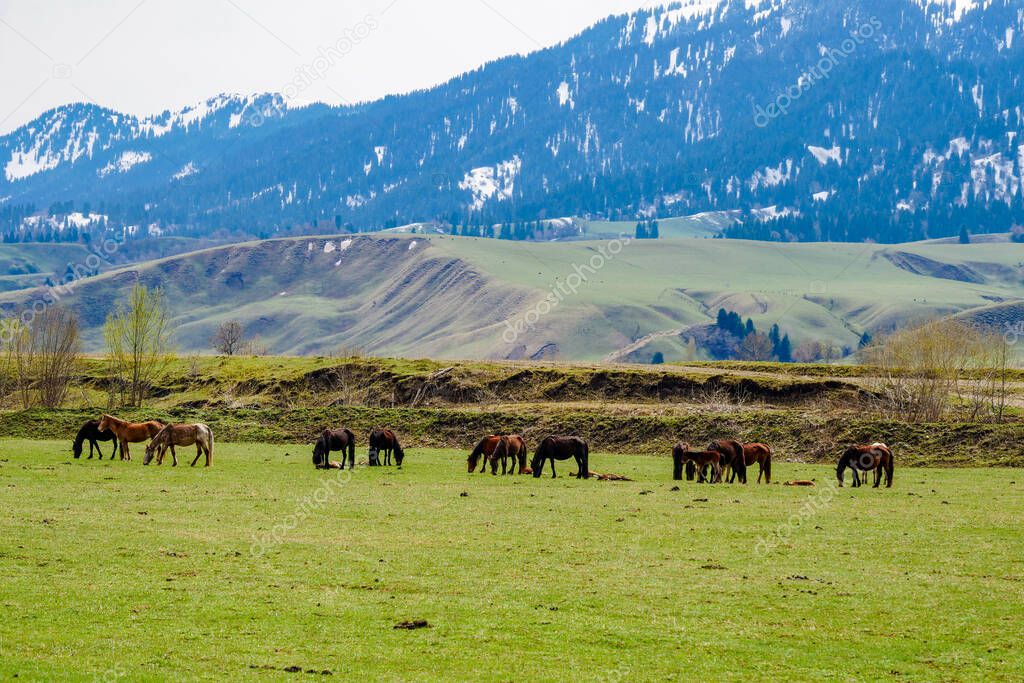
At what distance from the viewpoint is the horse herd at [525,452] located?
41219 mm

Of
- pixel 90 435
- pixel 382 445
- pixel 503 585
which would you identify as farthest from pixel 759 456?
pixel 90 435

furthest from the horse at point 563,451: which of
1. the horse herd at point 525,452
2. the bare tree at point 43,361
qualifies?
the bare tree at point 43,361

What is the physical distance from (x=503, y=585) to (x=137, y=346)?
2585 inches

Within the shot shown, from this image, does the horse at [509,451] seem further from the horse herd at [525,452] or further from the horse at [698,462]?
the horse at [698,462]

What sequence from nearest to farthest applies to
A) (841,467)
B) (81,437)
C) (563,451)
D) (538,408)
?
(841,467), (563,451), (81,437), (538,408)

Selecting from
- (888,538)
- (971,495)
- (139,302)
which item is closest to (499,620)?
(888,538)

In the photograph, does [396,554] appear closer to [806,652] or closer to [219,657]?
[219,657]

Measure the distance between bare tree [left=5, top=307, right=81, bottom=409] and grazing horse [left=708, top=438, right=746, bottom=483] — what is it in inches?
2108

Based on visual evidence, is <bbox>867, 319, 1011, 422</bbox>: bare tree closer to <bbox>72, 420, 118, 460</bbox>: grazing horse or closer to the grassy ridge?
the grassy ridge

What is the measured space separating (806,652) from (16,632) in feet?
42.5

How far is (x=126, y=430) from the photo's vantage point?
4797cm

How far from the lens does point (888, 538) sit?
27.5 meters

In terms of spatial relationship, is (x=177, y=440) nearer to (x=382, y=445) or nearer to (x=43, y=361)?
(x=382, y=445)

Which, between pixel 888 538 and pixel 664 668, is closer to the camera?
pixel 664 668
